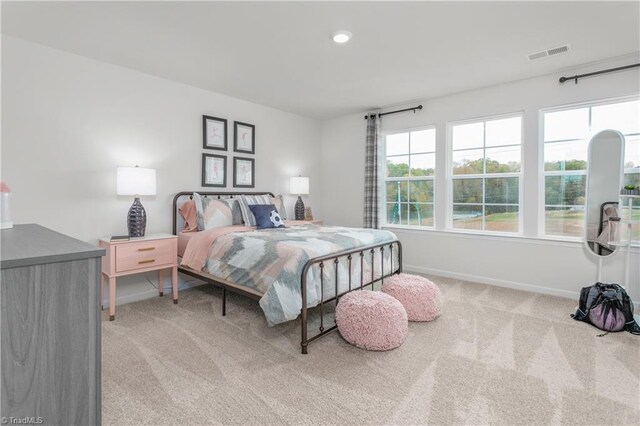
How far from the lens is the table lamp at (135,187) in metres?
3.10

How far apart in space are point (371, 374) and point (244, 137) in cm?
357

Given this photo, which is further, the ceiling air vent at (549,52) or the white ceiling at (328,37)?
the ceiling air vent at (549,52)

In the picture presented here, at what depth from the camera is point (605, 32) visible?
273 cm

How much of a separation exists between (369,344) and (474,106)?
135 inches

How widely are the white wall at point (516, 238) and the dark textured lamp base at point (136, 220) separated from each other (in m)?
3.25

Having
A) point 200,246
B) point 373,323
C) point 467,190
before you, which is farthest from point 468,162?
point 200,246

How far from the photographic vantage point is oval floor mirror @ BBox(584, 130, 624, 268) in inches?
128

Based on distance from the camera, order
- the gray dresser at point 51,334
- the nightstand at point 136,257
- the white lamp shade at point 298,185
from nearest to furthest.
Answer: the gray dresser at point 51,334 → the nightstand at point 136,257 → the white lamp shade at point 298,185

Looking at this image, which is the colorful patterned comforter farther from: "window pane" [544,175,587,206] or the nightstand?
"window pane" [544,175,587,206]

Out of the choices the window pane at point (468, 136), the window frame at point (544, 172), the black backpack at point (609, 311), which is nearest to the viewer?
the black backpack at point (609, 311)

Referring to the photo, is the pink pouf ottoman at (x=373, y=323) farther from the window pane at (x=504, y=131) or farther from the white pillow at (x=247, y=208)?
the window pane at (x=504, y=131)

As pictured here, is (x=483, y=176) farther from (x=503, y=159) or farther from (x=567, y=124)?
(x=567, y=124)

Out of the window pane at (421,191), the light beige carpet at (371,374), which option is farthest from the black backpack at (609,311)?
the window pane at (421,191)

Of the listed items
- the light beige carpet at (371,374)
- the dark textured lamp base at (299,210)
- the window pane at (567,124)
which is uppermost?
the window pane at (567,124)
